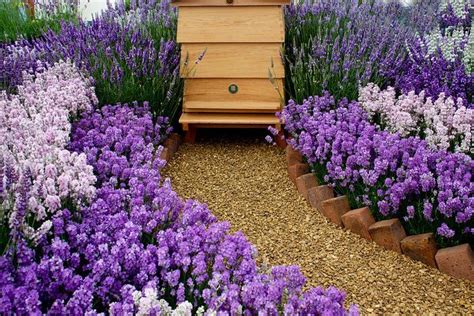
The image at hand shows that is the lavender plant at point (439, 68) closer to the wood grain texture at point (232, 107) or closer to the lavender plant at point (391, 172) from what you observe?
the lavender plant at point (391, 172)

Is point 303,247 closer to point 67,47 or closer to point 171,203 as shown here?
point 171,203

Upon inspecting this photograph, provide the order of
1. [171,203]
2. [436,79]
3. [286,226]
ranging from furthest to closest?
[436,79] < [286,226] < [171,203]

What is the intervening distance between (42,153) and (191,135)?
1.80m

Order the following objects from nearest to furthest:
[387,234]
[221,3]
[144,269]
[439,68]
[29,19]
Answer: [144,269] → [387,234] → [439,68] → [221,3] → [29,19]

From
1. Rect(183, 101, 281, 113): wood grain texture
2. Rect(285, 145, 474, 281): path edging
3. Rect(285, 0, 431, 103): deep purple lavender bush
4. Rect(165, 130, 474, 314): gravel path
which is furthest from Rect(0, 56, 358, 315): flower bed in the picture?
Rect(285, 0, 431, 103): deep purple lavender bush

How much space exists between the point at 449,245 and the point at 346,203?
24.1 inches

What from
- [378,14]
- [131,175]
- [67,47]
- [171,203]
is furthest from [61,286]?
[378,14]

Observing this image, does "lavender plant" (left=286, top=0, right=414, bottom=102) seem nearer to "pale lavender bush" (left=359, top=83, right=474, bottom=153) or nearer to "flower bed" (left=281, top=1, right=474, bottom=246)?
"flower bed" (left=281, top=1, right=474, bottom=246)

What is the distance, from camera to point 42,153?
283cm

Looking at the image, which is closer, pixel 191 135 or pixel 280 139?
pixel 280 139

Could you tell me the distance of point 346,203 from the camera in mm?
3307

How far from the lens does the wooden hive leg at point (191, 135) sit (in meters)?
4.50

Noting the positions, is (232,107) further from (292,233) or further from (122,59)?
(292,233)

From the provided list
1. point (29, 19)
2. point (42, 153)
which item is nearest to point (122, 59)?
point (42, 153)
